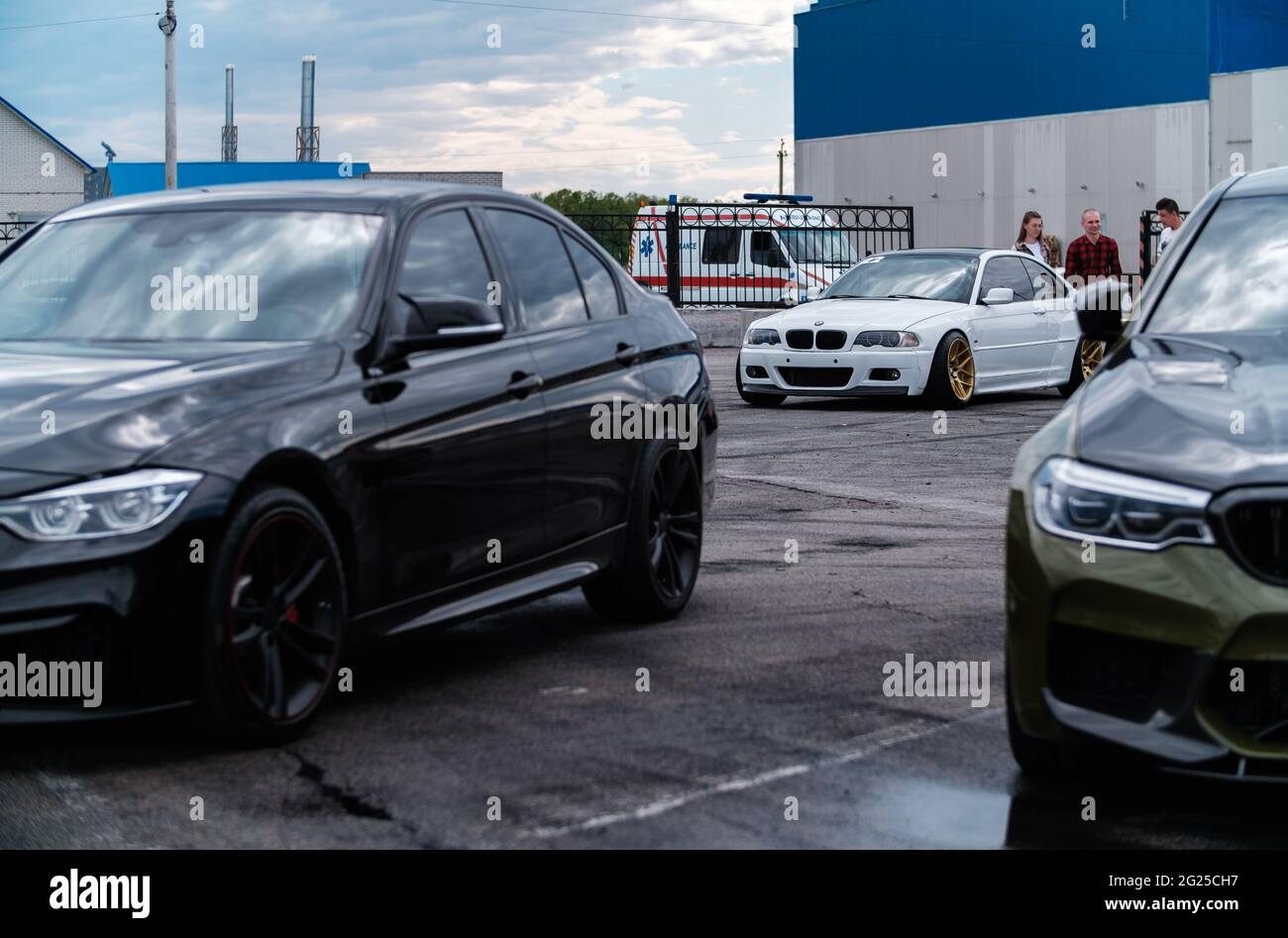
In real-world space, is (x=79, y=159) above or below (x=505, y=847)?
above

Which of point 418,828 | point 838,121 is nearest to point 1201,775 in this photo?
point 418,828

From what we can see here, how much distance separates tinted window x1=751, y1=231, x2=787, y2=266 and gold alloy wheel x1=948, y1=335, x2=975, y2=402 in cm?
1296

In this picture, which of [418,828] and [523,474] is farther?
[523,474]

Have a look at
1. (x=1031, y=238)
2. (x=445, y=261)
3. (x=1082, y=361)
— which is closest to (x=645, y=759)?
(x=445, y=261)

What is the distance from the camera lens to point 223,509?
4.78 metres

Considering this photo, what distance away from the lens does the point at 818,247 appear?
A: 30641 millimetres

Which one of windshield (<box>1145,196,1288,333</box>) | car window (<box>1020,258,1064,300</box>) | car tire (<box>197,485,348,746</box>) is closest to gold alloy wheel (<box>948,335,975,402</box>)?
car window (<box>1020,258,1064,300</box>)

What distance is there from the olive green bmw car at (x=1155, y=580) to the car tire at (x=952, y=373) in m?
12.3

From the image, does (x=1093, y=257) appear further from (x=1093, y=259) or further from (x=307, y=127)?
(x=307, y=127)

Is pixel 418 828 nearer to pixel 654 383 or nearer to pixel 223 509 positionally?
pixel 223 509

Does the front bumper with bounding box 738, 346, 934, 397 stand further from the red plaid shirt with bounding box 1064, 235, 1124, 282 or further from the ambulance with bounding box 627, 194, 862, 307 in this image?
the ambulance with bounding box 627, 194, 862, 307

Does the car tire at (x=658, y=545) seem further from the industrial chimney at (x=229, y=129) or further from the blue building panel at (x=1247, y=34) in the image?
the industrial chimney at (x=229, y=129)

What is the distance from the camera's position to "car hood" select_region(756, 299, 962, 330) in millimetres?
16953

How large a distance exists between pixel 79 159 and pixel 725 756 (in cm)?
7930
